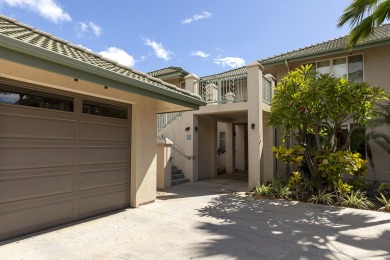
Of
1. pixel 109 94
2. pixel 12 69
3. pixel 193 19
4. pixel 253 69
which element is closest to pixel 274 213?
pixel 109 94

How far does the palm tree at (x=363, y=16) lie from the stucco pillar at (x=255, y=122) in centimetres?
346

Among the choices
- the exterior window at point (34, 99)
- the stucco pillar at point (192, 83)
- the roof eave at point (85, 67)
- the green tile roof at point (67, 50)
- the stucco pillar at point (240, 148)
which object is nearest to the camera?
the roof eave at point (85, 67)

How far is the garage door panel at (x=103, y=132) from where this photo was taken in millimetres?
5969

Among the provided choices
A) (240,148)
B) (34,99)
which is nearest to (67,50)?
(34,99)

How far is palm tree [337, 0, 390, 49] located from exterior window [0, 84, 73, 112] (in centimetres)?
864

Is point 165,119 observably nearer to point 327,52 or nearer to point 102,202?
point 102,202

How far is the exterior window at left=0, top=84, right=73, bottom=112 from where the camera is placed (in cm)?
465

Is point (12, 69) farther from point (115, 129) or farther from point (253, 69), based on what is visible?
point (253, 69)

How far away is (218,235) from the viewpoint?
5.09m

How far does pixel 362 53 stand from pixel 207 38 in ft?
26.3

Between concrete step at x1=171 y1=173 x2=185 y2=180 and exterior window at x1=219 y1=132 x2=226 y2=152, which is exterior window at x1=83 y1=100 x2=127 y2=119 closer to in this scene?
concrete step at x1=171 y1=173 x2=185 y2=180

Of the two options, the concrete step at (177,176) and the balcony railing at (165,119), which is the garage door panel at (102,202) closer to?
the concrete step at (177,176)

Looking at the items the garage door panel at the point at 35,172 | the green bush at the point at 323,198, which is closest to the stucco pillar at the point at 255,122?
the green bush at the point at 323,198

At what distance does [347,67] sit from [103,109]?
37.3ft
